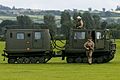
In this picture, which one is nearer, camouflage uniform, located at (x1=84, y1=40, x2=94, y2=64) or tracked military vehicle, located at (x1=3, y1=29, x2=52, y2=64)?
camouflage uniform, located at (x1=84, y1=40, x2=94, y2=64)

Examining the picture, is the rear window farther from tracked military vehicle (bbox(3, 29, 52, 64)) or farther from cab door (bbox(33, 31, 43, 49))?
cab door (bbox(33, 31, 43, 49))

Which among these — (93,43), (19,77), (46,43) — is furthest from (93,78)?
(46,43)

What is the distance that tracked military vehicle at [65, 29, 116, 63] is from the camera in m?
40.5

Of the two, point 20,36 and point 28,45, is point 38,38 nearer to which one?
point 28,45

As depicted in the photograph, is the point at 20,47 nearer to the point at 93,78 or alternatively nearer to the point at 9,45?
the point at 9,45

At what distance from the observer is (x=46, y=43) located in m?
41.0

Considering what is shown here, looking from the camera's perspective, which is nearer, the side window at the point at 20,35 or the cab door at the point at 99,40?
the cab door at the point at 99,40

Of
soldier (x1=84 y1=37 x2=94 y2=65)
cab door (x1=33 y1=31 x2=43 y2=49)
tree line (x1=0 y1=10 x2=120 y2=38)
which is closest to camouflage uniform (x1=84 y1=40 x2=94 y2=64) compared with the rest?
soldier (x1=84 y1=37 x2=94 y2=65)

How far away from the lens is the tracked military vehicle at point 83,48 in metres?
40.5

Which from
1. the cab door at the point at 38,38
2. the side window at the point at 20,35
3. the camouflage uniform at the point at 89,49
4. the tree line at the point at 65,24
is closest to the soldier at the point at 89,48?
the camouflage uniform at the point at 89,49

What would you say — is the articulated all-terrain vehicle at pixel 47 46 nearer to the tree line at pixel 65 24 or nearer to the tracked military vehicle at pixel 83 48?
the tracked military vehicle at pixel 83 48

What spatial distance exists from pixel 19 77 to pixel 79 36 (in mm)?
14766

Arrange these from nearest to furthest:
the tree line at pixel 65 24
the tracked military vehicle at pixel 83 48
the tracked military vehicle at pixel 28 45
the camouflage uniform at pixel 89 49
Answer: the camouflage uniform at pixel 89 49
the tracked military vehicle at pixel 83 48
the tracked military vehicle at pixel 28 45
the tree line at pixel 65 24

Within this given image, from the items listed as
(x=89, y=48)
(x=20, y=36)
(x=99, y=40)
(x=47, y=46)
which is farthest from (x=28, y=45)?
(x=99, y=40)
